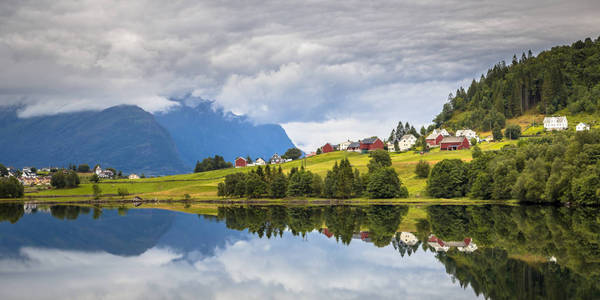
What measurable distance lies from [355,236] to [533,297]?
3005cm

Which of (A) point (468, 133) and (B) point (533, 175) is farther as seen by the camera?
(A) point (468, 133)

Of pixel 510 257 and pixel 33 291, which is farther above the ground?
pixel 33 291

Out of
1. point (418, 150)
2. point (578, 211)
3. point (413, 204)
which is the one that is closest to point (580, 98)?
point (418, 150)

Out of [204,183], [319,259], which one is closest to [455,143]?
[204,183]

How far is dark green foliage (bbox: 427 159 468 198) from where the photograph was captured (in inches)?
4149

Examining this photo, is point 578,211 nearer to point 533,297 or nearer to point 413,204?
point 413,204

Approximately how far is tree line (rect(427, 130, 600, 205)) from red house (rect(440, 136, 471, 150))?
48.7m

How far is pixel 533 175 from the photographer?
89375mm

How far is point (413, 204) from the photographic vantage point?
100875 millimetres

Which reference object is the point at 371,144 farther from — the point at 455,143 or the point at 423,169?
the point at 423,169

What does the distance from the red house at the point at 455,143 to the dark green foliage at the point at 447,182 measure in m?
59.7

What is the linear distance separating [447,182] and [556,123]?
84.9 meters

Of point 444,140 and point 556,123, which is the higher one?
point 556,123

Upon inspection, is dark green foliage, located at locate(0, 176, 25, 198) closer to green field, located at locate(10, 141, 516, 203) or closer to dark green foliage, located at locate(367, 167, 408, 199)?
green field, located at locate(10, 141, 516, 203)
